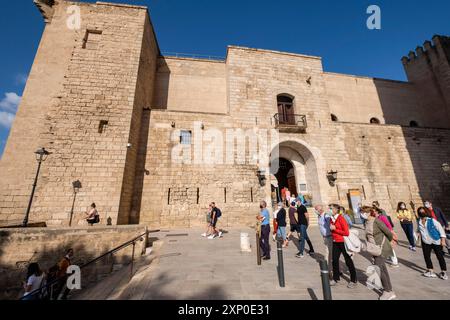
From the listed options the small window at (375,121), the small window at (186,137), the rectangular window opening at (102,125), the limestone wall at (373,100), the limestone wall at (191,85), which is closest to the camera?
the rectangular window opening at (102,125)

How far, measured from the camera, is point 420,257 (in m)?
5.08

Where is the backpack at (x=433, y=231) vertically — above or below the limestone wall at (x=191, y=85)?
below

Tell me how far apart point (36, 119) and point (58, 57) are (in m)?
3.70

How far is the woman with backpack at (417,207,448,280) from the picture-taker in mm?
3811

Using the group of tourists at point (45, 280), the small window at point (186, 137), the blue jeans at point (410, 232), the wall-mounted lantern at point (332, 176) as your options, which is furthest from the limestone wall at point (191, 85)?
the blue jeans at point (410, 232)

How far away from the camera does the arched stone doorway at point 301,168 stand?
37.8ft

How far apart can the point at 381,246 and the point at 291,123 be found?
10567 mm

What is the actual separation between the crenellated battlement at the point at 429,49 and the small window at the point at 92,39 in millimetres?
25148

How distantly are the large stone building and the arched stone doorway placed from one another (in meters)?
0.08

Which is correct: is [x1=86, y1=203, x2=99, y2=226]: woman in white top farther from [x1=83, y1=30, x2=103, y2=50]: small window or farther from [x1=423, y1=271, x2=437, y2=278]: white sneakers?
[x1=423, y1=271, x2=437, y2=278]: white sneakers

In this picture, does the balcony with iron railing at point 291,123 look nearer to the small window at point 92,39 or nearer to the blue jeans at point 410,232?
the blue jeans at point 410,232

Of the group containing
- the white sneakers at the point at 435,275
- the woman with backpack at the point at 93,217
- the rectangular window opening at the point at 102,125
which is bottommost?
the white sneakers at the point at 435,275
